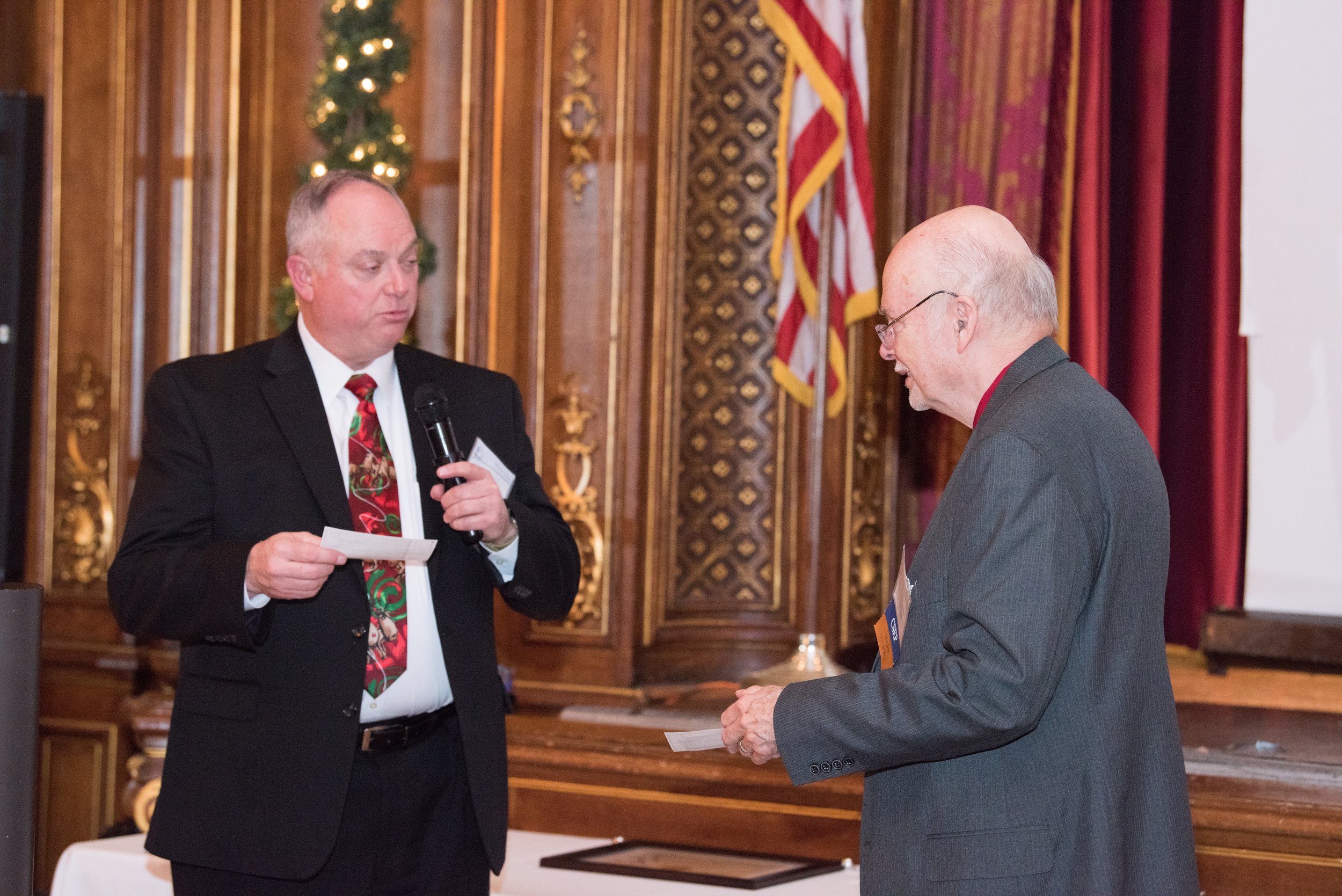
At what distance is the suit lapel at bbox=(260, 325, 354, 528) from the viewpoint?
2.15 meters

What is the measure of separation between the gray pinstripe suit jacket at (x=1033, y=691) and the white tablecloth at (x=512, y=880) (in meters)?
0.99

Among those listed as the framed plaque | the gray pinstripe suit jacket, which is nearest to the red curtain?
the framed plaque

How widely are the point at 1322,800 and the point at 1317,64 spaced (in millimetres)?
2536

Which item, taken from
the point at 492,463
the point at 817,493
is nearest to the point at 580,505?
the point at 817,493

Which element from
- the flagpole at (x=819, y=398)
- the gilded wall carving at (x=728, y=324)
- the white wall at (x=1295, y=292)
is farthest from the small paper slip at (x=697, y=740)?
the white wall at (x=1295, y=292)

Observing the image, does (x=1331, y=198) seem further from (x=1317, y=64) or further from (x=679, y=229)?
(x=679, y=229)

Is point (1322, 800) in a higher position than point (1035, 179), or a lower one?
lower

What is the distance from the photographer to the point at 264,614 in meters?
2.10

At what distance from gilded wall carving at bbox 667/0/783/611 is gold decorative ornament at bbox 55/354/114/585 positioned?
207 centimetres

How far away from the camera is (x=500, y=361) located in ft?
14.4

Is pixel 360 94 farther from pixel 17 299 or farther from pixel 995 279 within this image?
pixel 995 279

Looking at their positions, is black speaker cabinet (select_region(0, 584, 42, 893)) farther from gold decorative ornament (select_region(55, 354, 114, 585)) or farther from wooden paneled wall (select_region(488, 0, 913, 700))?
gold decorative ornament (select_region(55, 354, 114, 585))

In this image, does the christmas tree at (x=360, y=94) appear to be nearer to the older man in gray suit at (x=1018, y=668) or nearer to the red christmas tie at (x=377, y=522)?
the red christmas tie at (x=377, y=522)

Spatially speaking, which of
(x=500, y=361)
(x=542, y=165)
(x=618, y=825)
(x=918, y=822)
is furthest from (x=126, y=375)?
(x=918, y=822)
